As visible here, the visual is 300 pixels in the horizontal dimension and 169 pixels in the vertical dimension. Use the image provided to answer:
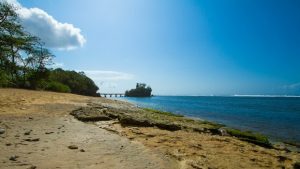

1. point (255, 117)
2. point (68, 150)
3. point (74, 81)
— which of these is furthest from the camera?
point (74, 81)

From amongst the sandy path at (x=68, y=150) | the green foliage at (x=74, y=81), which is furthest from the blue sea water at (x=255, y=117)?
the green foliage at (x=74, y=81)

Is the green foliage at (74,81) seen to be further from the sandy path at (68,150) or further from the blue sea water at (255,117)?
the sandy path at (68,150)

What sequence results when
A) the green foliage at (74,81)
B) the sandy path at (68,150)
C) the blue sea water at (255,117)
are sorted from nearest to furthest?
the sandy path at (68,150) < the blue sea water at (255,117) < the green foliage at (74,81)

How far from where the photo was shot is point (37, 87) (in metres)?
41.8

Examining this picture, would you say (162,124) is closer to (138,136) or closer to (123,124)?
(123,124)

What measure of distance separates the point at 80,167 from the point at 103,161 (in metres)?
0.69

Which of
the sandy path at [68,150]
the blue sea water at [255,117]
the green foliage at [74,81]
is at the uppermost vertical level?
the green foliage at [74,81]

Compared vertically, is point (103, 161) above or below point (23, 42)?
below

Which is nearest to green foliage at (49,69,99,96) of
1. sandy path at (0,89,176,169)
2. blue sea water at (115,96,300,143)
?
blue sea water at (115,96,300,143)

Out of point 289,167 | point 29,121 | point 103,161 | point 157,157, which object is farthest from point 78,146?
point 289,167

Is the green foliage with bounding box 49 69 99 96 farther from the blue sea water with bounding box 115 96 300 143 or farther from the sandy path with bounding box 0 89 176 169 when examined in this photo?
the sandy path with bounding box 0 89 176 169

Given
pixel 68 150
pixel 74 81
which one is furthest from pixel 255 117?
pixel 74 81

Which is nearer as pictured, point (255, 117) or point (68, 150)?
point (68, 150)

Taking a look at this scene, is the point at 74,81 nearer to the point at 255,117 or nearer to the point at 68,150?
the point at 255,117
